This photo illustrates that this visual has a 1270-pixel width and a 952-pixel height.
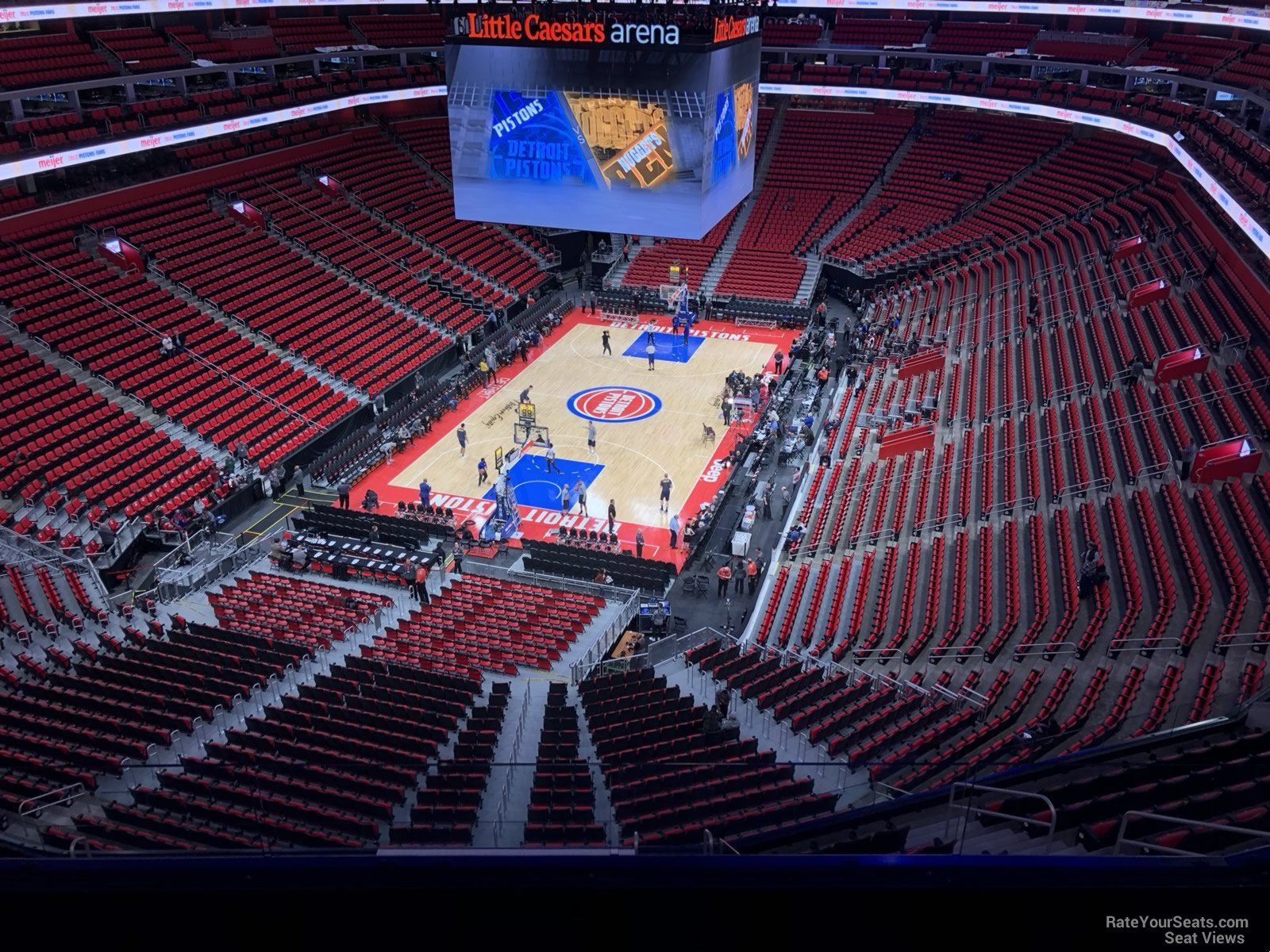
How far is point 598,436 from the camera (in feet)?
91.5

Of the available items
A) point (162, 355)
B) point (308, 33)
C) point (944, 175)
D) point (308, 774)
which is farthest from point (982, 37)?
point (308, 774)

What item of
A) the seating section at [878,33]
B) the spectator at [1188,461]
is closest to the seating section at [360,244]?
the seating section at [878,33]

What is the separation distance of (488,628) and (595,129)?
40.1ft

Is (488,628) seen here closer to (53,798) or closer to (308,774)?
(308,774)

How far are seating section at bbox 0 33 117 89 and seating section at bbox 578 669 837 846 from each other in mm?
26328

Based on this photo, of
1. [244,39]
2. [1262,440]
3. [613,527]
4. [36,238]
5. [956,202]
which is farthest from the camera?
[956,202]

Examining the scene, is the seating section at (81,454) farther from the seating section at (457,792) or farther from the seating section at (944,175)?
the seating section at (944,175)

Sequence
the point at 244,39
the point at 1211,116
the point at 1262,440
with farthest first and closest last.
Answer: the point at 244,39 < the point at 1211,116 < the point at 1262,440

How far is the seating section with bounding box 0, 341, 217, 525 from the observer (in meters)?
21.1

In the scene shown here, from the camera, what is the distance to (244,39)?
36.6m

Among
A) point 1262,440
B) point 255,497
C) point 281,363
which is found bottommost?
point 255,497

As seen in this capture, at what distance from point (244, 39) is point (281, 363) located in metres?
16.4

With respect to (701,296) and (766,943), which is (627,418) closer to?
(701,296)

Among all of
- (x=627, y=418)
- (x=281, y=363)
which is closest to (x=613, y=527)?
(x=627, y=418)
